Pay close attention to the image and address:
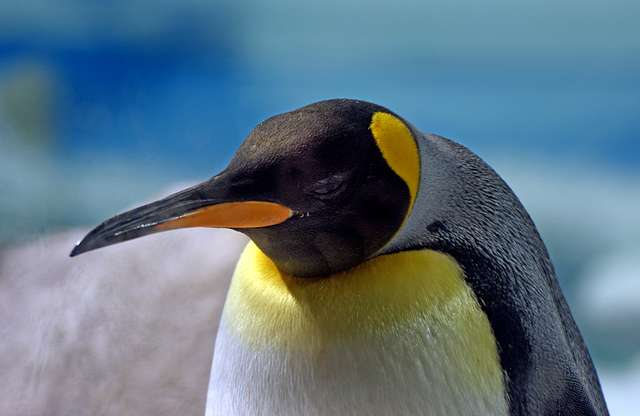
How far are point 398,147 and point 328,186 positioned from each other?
9cm

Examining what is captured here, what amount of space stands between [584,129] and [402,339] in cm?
237

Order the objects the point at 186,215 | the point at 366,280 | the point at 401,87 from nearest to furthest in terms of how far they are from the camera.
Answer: the point at 186,215, the point at 366,280, the point at 401,87

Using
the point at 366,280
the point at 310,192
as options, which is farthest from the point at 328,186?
the point at 366,280

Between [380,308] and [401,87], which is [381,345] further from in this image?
[401,87]

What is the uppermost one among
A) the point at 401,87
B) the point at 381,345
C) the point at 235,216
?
the point at 401,87

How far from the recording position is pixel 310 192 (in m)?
0.71

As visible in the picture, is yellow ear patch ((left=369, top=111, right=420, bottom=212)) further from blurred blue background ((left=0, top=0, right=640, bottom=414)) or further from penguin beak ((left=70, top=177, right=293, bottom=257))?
blurred blue background ((left=0, top=0, right=640, bottom=414))

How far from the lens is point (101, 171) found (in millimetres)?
2215

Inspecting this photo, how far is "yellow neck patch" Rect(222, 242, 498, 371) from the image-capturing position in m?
0.77

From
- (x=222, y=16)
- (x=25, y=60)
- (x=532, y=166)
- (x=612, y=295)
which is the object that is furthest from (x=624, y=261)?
(x=25, y=60)

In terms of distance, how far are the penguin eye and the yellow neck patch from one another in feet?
0.35

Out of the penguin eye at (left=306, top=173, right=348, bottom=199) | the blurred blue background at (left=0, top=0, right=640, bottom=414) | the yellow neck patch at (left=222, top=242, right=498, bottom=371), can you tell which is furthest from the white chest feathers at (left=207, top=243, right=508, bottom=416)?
the blurred blue background at (left=0, top=0, right=640, bottom=414)

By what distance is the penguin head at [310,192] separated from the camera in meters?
0.68

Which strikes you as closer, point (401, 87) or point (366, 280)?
point (366, 280)
